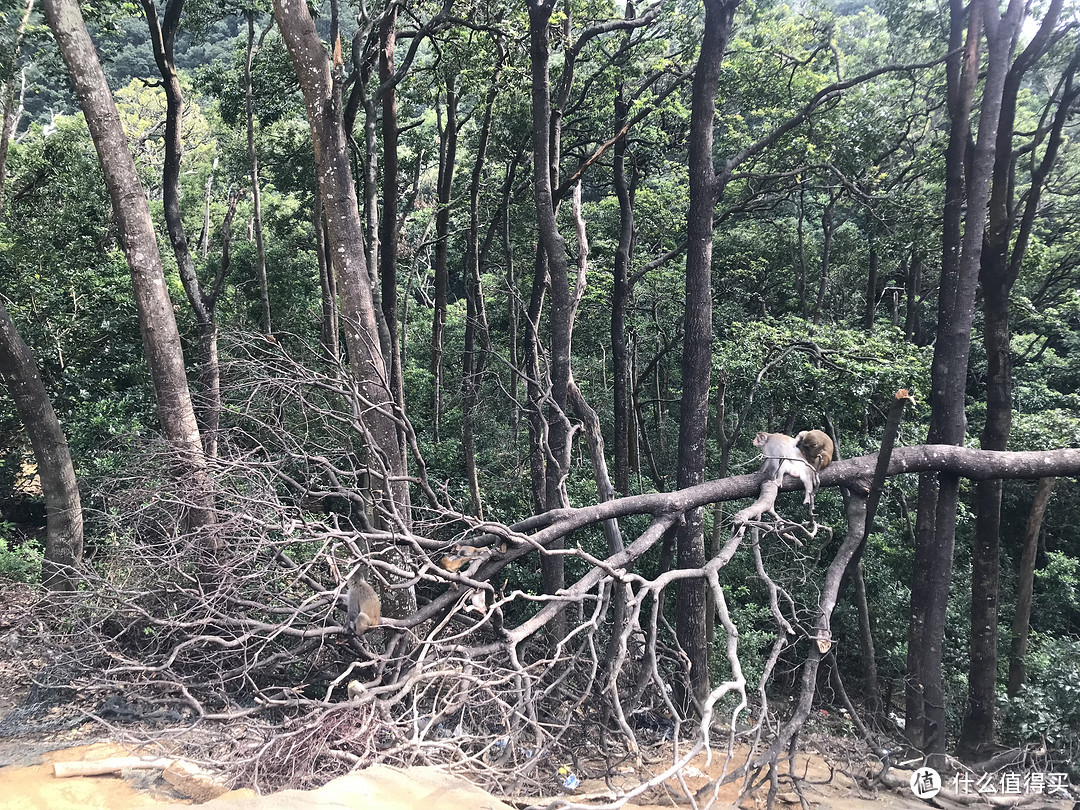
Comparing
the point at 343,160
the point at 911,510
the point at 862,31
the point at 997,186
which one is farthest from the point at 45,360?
the point at 862,31

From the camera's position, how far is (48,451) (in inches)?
274

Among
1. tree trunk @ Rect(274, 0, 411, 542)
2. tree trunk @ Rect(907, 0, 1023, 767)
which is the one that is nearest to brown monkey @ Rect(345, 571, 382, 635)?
tree trunk @ Rect(274, 0, 411, 542)

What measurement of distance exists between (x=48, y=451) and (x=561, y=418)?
576 centimetres

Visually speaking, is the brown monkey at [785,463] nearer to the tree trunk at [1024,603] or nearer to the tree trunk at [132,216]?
the tree trunk at [1024,603]

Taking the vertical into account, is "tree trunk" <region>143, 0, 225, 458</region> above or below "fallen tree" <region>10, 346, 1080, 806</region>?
above

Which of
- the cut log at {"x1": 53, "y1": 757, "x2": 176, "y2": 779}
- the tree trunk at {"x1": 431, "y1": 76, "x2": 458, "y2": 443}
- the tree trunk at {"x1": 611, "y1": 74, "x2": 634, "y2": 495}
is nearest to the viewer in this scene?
the cut log at {"x1": 53, "y1": 757, "x2": 176, "y2": 779}

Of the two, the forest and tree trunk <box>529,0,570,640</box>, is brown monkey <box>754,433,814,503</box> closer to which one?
the forest

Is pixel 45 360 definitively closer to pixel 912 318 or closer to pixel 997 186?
pixel 997 186

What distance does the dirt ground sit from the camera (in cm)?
284

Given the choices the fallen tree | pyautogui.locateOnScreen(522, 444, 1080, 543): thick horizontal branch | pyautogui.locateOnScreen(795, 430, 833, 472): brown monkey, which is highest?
pyautogui.locateOnScreen(795, 430, 833, 472): brown monkey

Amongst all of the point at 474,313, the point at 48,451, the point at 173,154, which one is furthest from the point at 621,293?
the point at 48,451

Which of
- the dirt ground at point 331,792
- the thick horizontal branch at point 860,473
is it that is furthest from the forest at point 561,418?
the dirt ground at point 331,792

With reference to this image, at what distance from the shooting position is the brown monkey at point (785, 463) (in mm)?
5332

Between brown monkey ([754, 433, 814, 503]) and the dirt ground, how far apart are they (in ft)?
7.77
